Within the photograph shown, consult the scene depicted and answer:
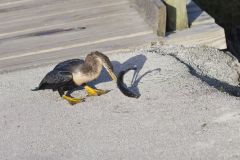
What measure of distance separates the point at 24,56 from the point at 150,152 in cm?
253

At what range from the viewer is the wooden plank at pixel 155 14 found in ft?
20.0

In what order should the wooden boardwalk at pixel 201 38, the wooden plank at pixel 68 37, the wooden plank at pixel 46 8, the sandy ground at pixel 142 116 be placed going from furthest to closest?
1. the wooden plank at pixel 46 8
2. the wooden plank at pixel 68 37
3. the wooden boardwalk at pixel 201 38
4. the sandy ground at pixel 142 116

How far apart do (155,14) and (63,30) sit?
1.25 m

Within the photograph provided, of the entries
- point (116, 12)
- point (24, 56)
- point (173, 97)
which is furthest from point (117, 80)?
point (116, 12)

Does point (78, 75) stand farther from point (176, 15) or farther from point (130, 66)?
point (176, 15)

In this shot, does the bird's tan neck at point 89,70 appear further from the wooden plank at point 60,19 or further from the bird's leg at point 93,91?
the wooden plank at point 60,19

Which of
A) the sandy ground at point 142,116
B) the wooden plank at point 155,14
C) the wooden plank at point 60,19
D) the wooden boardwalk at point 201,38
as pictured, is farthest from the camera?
the wooden plank at point 60,19

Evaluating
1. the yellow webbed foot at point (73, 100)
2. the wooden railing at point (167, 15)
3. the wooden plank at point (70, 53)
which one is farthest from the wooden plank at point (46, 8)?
the yellow webbed foot at point (73, 100)

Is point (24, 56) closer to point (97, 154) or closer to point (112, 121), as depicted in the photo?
point (112, 121)

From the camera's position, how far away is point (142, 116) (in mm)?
4895

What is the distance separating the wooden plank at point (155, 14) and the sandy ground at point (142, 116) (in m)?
0.36

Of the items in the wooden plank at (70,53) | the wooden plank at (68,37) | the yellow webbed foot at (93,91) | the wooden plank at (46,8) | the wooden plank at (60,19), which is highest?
the yellow webbed foot at (93,91)

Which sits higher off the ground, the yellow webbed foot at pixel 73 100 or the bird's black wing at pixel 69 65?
the bird's black wing at pixel 69 65

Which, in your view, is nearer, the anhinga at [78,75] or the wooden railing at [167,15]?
the anhinga at [78,75]
